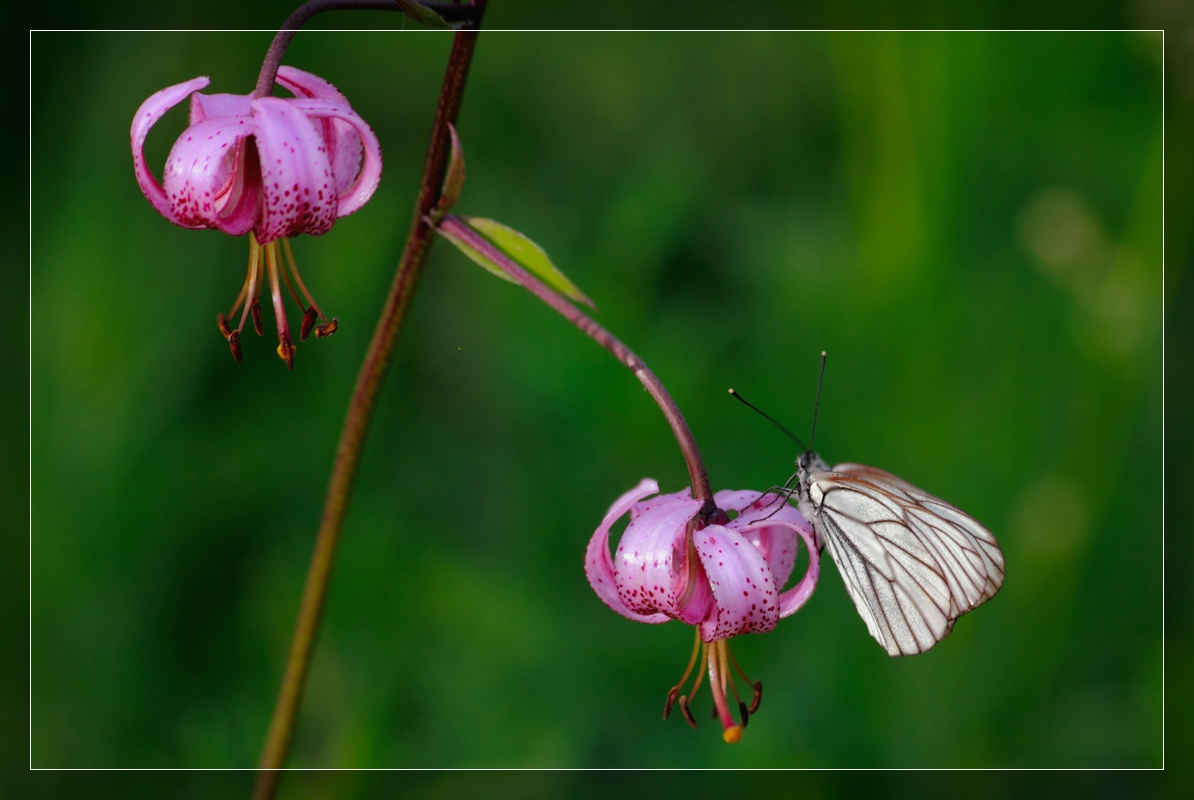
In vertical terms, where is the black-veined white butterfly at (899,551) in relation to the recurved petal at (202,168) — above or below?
below

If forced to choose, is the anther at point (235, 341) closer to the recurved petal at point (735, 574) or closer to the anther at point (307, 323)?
the anther at point (307, 323)

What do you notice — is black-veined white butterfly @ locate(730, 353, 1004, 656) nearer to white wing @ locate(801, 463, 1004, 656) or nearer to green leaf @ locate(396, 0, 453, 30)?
white wing @ locate(801, 463, 1004, 656)

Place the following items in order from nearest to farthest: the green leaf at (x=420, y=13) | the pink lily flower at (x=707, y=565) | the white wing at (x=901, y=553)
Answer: the green leaf at (x=420, y=13), the pink lily flower at (x=707, y=565), the white wing at (x=901, y=553)

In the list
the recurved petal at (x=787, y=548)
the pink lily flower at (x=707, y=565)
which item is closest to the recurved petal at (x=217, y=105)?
the pink lily flower at (x=707, y=565)

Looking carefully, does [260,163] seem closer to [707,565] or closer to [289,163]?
[289,163]

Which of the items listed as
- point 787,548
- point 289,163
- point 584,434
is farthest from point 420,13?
point 584,434

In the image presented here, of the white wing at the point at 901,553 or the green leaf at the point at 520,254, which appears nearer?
the green leaf at the point at 520,254

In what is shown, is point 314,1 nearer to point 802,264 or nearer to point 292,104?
point 292,104
